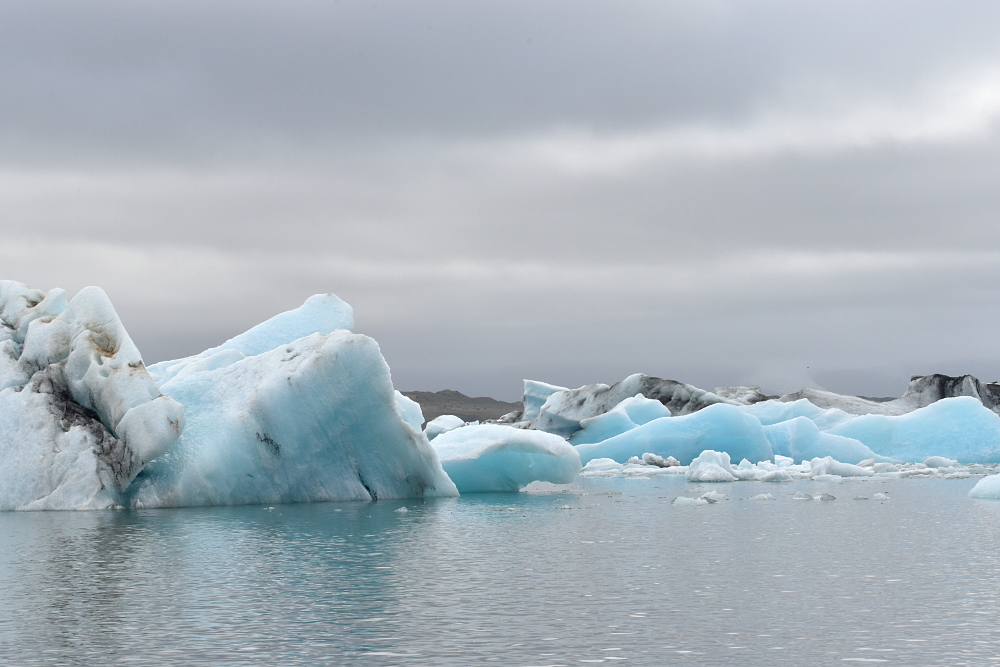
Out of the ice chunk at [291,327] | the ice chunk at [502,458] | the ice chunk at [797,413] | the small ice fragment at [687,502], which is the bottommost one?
the small ice fragment at [687,502]

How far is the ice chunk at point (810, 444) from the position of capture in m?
28.1

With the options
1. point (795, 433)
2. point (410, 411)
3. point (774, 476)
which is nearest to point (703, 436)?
point (795, 433)

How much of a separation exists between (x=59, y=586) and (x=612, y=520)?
7045 millimetres

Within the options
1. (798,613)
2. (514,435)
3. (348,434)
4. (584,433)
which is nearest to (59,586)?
(798,613)

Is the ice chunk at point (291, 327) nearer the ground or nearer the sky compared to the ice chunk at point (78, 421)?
nearer the sky

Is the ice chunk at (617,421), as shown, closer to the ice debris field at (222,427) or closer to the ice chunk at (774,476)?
the ice chunk at (774,476)

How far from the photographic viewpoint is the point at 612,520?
13.2 meters

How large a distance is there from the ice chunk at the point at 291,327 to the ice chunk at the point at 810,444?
549 inches

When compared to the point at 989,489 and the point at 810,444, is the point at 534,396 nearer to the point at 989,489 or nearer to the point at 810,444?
the point at 810,444

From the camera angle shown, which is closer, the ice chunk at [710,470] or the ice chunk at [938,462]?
the ice chunk at [710,470]

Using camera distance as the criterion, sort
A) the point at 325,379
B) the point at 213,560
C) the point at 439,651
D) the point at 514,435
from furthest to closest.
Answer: the point at 514,435 < the point at 325,379 < the point at 213,560 < the point at 439,651

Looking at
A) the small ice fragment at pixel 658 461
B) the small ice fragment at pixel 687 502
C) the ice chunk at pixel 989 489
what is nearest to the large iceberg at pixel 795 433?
the small ice fragment at pixel 658 461

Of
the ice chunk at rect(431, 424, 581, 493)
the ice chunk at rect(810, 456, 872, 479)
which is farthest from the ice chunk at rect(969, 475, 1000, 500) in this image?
the ice chunk at rect(810, 456, 872, 479)

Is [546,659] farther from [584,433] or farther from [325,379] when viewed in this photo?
[584,433]
